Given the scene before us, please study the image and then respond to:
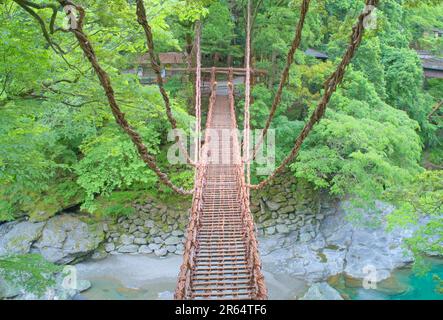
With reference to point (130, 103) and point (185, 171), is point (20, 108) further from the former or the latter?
point (185, 171)

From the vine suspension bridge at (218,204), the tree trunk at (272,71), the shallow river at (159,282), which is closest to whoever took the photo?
the vine suspension bridge at (218,204)

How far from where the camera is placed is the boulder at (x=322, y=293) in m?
6.82

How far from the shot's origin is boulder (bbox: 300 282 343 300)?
6.82 m

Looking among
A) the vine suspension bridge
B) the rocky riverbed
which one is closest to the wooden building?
the rocky riverbed

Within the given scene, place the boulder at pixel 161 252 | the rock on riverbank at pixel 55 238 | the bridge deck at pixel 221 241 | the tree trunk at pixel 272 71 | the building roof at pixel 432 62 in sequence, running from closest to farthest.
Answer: the bridge deck at pixel 221 241, the rock on riverbank at pixel 55 238, the boulder at pixel 161 252, the tree trunk at pixel 272 71, the building roof at pixel 432 62

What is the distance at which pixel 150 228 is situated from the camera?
8.72 metres

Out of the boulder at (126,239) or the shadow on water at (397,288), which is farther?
the boulder at (126,239)

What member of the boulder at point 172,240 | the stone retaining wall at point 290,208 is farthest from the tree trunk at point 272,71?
the boulder at point 172,240

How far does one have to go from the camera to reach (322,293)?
6.96 metres

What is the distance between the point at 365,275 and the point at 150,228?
4.77 meters

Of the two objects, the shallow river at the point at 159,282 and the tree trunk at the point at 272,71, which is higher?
the tree trunk at the point at 272,71

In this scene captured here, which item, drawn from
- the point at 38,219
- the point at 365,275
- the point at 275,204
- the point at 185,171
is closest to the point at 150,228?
the point at 185,171

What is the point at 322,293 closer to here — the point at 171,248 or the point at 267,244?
the point at 267,244

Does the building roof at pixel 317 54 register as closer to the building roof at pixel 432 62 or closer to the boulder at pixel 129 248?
the building roof at pixel 432 62
